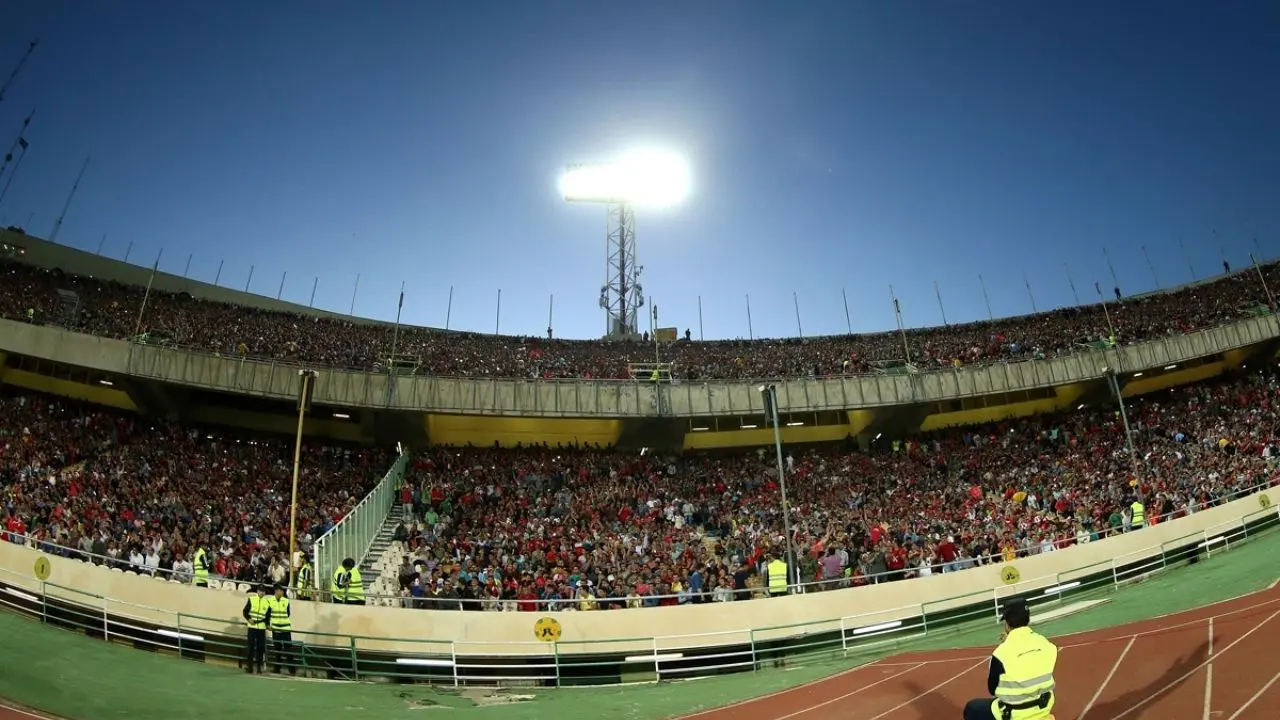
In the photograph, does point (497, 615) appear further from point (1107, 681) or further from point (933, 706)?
point (1107, 681)

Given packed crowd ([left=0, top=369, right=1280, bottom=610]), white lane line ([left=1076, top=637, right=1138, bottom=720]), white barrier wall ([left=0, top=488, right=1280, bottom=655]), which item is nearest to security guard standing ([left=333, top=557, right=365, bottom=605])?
white barrier wall ([left=0, top=488, right=1280, bottom=655])

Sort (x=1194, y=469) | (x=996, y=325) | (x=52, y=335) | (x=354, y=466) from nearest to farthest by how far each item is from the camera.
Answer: (x=1194, y=469)
(x=354, y=466)
(x=52, y=335)
(x=996, y=325)

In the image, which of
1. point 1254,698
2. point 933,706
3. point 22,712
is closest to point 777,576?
point 933,706

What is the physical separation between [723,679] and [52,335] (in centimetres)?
3073

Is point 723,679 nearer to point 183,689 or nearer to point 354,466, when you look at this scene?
point 183,689

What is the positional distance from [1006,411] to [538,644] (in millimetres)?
Answer: 30150

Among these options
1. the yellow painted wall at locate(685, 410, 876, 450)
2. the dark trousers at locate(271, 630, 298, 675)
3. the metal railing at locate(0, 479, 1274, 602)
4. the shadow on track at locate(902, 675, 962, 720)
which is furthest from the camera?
the yellow painted wall at locate(685, 410, 876, 450)

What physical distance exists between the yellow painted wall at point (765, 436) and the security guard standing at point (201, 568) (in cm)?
2219

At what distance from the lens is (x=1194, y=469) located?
989 inches

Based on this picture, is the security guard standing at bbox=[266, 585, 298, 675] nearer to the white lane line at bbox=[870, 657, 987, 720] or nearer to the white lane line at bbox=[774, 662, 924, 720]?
the white lane line at bbox=[774, 662, 924, 720]

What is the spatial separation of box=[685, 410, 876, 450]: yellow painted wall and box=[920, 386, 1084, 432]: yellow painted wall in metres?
3.65

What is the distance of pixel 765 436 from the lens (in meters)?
36.7

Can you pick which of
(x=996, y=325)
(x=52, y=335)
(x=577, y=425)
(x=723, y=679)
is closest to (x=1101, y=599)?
(x=723, y=679)

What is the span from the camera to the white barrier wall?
15.6m
